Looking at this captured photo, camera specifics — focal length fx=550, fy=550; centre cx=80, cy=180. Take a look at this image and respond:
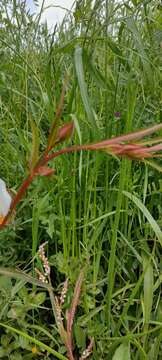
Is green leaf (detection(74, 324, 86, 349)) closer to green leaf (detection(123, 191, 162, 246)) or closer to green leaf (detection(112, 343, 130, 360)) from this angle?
green leaf (detection(112, 343, 130, 360))

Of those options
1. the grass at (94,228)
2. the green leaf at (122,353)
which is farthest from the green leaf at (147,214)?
the green leaf at (122,353)

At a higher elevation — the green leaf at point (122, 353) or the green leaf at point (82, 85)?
the green leaf at point (82, 85)

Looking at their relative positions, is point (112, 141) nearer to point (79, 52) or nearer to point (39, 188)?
point (79, 52)

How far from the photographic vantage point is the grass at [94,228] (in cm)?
97

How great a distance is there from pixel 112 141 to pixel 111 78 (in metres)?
0.89

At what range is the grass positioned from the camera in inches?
38.3

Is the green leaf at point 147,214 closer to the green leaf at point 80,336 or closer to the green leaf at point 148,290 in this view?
the green leaf at point 148,290

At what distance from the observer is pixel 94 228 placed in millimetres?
1040

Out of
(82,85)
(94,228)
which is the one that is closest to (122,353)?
(94,228)

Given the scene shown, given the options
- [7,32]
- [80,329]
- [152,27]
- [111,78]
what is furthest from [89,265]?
[7,32]

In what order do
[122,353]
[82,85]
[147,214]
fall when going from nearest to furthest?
[82,85] < [122,353] < [147,214]

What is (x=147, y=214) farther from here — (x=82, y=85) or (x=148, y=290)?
(x=82, y=85)

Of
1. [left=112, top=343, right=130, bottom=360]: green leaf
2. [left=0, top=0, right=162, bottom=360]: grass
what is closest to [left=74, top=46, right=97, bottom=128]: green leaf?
[left=0, top=0, right=162, bottom=360]: grass

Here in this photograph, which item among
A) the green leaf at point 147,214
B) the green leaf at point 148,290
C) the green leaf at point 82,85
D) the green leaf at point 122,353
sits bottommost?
the green leaf at point 122,353
